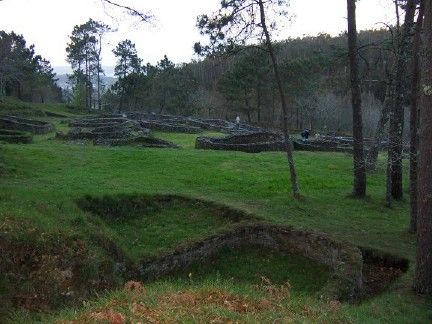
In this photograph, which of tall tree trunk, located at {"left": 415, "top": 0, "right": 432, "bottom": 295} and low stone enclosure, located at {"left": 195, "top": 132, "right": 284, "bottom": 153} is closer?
tall tree trunk, located at {"left": 415, "top": 0, "right": 432, "bottom": 295}

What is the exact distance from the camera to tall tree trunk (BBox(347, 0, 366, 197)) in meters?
12.8

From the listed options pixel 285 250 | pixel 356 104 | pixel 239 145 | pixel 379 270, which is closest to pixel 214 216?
pixel 285 250

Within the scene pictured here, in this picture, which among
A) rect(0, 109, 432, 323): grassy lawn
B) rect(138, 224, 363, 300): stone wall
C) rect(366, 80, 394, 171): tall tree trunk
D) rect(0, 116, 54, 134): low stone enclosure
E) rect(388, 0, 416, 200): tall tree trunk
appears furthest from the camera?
rect(0, 116, 54, 134): low stone enclosure

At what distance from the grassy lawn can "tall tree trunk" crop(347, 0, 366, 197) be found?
0.59 m

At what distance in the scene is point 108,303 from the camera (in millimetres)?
4645

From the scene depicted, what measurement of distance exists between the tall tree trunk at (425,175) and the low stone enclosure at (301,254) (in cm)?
111

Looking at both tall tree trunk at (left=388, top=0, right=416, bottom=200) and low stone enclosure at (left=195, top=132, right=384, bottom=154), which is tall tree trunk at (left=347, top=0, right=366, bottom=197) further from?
low stone enclosure at (left=195, top=132, right=384, bottom=154)

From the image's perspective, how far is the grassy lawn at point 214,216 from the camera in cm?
499

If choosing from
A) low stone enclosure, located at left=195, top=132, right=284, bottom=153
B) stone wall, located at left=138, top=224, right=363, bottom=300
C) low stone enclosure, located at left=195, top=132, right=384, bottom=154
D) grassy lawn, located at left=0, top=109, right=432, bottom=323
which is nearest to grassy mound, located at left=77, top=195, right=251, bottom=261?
grassy lawn, located at left=0, top=109, right=432, bottom=323

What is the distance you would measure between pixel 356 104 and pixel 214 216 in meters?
5.18

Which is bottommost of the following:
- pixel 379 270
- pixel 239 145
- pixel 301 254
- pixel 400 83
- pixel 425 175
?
pixel 379 270

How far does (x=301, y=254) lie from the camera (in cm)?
977

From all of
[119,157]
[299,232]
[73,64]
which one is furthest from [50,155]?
[73,64]

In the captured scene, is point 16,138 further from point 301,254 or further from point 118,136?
point 301,254
